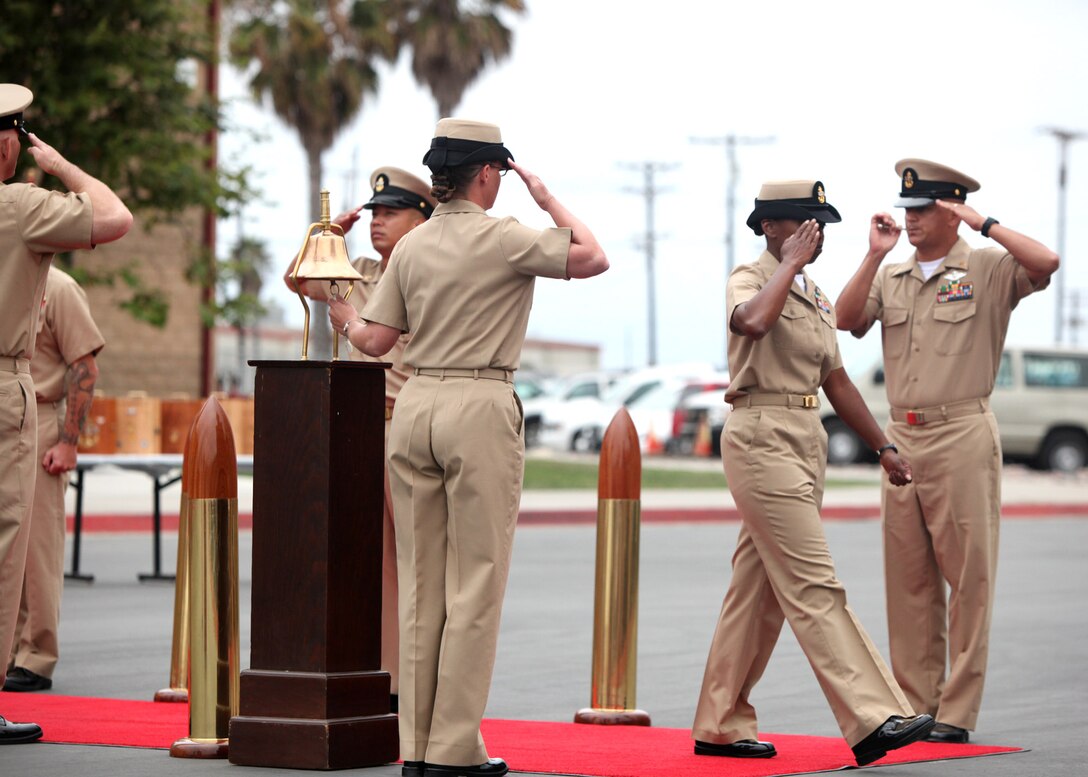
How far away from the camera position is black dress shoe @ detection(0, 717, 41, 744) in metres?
6.40

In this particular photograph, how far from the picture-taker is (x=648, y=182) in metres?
73.3

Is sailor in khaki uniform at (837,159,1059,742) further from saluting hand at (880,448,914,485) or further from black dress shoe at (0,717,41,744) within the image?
black dress shoe at (0,717,41,744)

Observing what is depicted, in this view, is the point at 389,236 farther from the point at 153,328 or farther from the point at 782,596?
the point at 153,328

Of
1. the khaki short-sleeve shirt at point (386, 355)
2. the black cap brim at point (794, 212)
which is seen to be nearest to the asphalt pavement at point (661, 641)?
the khaki short-sleeve shirt at point (386, 355)

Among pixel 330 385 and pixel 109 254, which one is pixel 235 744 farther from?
pixel 109 254

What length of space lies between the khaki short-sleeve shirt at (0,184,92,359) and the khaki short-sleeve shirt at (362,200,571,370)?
1342mm

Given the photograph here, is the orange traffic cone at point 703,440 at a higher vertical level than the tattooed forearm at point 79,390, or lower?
lower

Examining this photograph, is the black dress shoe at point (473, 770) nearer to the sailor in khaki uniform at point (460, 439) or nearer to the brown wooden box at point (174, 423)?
the sailor in khaki uniform at point (460, 439)

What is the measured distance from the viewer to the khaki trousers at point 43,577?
7.89m

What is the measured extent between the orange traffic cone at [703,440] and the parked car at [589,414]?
1.78 meters

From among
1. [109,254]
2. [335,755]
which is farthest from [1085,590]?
[109,254]

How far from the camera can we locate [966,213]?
7016 millimetres

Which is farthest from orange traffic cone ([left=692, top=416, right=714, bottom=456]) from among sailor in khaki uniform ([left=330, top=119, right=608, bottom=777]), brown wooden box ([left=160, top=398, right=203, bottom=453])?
sailor in khaki uniform ([left=330, top=119, right=608, bottom=777])

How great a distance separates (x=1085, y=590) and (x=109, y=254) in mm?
20265
